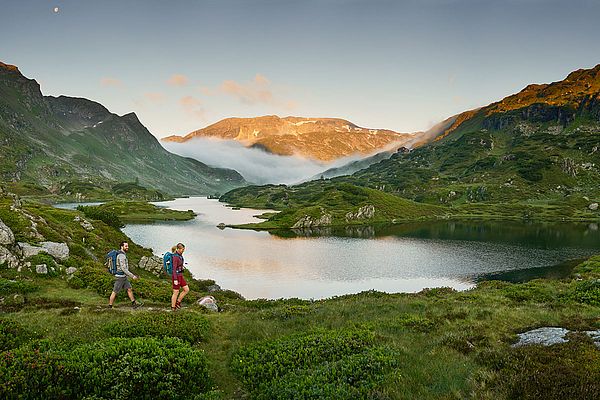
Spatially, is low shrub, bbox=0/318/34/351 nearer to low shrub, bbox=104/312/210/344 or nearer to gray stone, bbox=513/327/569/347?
low shrub, bbox=104/312/210/344

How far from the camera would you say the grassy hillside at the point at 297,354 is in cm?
1002

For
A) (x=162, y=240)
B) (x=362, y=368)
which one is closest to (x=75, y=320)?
(x=362, y=368)

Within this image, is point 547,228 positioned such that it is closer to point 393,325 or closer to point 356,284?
point 356,284

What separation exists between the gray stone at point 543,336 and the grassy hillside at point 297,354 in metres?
0.45

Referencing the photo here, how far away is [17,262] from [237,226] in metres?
166

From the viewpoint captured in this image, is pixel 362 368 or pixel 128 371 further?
pixel 362 368

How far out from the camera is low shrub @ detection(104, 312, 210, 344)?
15.5 m

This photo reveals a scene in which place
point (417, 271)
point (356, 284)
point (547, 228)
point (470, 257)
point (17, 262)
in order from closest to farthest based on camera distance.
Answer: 1. point (17, 262)
2. point (356, 284)
3. point (417, 271)
4. point (470, 257)
5. point (547, 228)

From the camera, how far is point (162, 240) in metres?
135

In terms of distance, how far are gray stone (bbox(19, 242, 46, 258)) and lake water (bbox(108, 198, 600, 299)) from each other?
39633mm

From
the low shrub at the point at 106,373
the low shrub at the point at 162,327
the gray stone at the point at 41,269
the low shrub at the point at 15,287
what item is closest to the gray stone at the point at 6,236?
the gray stone at the point at 41,269

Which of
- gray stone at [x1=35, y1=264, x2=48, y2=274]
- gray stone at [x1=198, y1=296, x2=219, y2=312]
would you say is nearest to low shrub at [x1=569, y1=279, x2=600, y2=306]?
gray stone at [x1=198, y1=296, x2=219, y2=312]

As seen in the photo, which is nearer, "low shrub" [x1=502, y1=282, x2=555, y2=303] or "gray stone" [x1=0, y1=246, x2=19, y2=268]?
"low shrub" [x1=502, y1=282, x2=555, y2=303]

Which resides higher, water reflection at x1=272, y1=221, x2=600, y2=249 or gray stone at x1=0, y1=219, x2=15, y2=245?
gray stone at x1=0, y1=219, x2=15, y2=245
